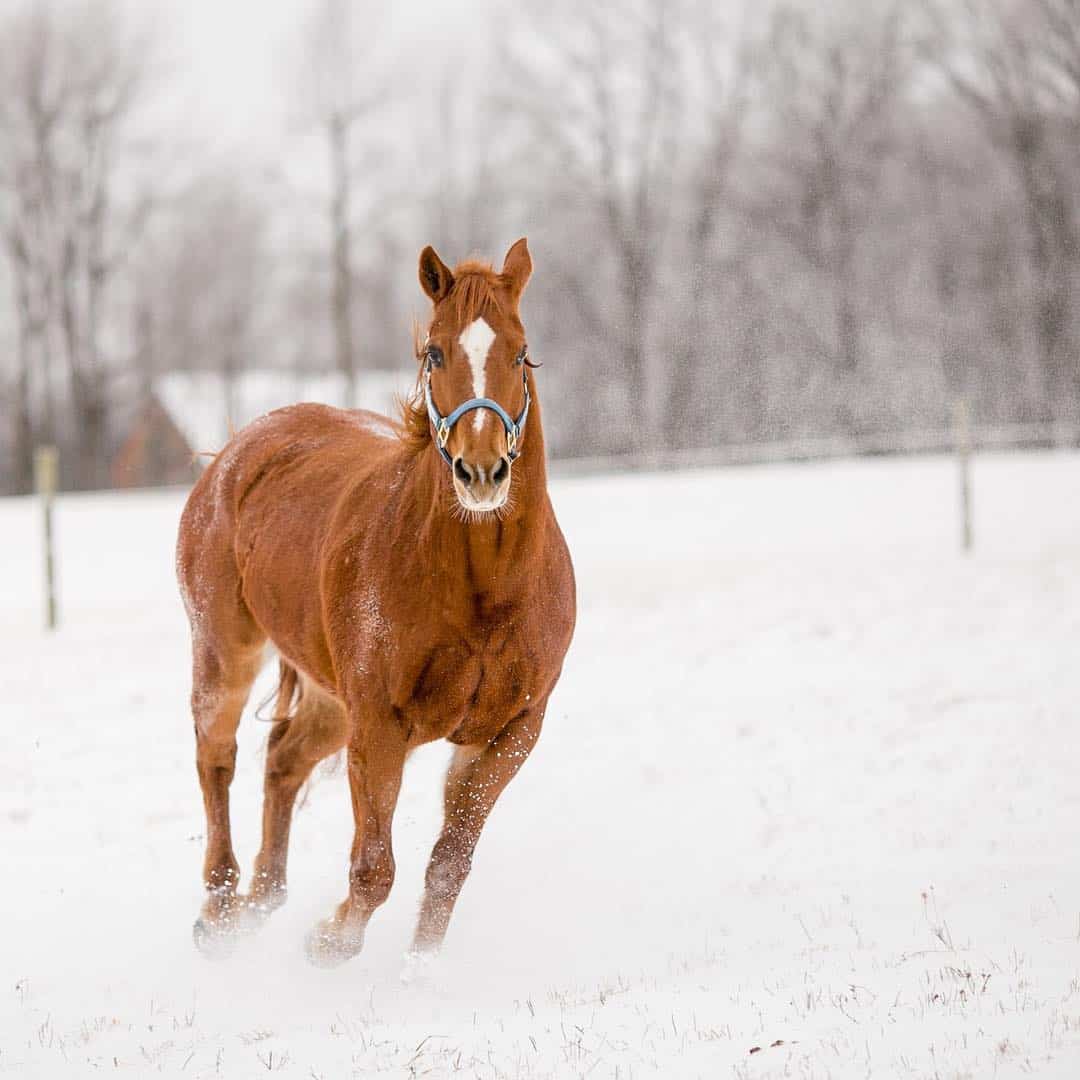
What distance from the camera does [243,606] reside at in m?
4.94

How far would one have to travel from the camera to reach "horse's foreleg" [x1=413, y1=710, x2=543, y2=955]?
13.0 ft

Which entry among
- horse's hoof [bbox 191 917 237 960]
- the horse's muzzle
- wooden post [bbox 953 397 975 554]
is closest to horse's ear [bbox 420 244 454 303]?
the horse's muzzle

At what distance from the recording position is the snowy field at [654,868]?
326 centimetres

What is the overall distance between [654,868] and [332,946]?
167 cm

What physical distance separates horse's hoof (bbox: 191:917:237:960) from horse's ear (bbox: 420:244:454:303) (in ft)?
8.33

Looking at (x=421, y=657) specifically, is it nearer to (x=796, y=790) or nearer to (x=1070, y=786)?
(x=796, y=790)

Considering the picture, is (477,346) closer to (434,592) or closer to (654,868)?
(434,592)

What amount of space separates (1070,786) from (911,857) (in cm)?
105

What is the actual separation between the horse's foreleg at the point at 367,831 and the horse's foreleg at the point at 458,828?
0.60 ft

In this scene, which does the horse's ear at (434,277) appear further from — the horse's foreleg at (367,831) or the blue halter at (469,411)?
the horse's foreleg at (367,831)

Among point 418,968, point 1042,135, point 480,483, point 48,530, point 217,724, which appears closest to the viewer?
point 480,483

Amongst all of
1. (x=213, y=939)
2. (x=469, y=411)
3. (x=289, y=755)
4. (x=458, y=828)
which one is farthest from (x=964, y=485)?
(x=469, y=411)

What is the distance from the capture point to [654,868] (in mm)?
5199

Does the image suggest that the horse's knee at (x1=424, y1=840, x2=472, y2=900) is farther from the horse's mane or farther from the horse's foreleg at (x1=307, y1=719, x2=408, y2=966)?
the horse's mane
